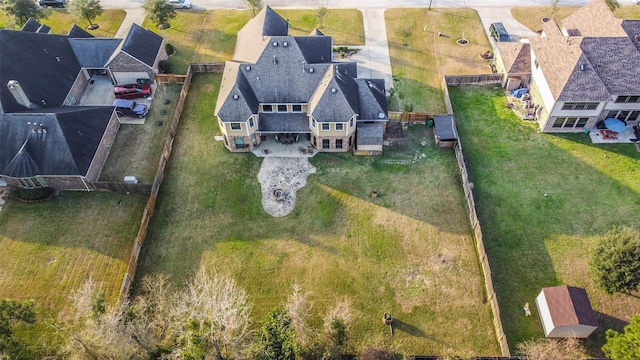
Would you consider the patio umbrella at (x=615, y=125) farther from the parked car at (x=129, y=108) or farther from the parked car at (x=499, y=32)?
the parked car at (x=129, y=108)

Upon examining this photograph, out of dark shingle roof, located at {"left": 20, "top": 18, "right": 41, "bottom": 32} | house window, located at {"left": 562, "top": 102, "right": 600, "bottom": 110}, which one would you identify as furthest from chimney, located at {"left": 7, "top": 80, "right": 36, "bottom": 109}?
Result: house window, located at {"left": 562, "top": 102, "right": 600, "bottom": 110}

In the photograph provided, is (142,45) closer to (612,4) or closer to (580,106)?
(580,106)

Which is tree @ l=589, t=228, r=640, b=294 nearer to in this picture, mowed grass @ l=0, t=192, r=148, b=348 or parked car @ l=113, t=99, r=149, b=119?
mowed grass @ l=0, t=192, r=148, b=348

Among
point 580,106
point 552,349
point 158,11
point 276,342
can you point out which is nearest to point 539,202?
point 580,106

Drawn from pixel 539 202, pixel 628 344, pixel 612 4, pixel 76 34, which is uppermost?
pixel 612 4

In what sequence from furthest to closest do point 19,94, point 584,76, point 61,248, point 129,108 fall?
point 129,108, point 584,76, point 19,94, point 61,248

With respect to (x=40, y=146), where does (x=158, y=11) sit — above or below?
above

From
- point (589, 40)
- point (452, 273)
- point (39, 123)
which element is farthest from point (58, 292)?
point (589, 40)
